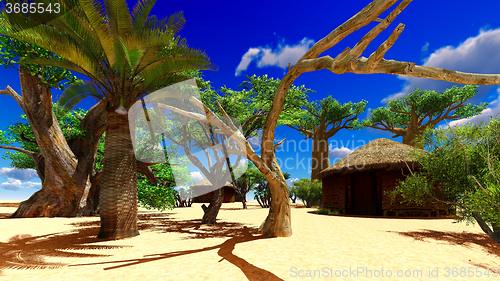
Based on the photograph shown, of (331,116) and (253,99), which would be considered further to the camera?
(331,116)

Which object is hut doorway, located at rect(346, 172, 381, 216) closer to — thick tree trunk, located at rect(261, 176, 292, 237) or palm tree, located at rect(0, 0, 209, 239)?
thick tree trunk, located at rect(261, 176, 292, 237)

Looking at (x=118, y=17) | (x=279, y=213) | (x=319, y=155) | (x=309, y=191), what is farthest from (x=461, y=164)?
(x=319, y=155)

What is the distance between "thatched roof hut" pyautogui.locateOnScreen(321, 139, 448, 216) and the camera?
1616 centimetres

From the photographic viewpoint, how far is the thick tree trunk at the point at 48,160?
14.7 metres

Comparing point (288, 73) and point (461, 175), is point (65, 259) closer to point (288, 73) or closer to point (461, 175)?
point (288, 73)

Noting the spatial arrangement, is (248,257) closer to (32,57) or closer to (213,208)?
(213,208)

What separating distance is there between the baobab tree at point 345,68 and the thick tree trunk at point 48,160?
10.3m

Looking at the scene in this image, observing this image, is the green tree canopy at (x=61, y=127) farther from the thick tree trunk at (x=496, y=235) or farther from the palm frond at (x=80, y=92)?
the thick tree trunk at (x=496, y=235)

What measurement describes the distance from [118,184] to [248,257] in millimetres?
4575

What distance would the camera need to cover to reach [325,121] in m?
33.1

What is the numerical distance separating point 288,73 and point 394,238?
18.4 ft

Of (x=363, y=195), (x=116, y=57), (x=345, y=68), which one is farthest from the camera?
(x=363, y=195)

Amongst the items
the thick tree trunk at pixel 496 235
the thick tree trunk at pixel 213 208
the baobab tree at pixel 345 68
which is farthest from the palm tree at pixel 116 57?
the thick tree trunk at pixel 496 235

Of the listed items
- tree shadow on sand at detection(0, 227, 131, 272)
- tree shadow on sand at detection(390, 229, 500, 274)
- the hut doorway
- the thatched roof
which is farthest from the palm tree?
the hut doorway
